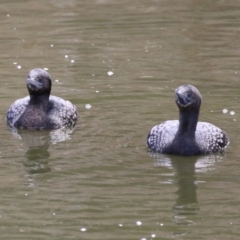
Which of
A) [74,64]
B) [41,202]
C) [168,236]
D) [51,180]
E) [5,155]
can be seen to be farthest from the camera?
[74,64]

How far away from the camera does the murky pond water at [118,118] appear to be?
9.73 metres

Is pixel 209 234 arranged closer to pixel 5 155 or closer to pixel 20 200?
pixel 20 200

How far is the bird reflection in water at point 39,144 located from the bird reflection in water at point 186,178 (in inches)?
52.6

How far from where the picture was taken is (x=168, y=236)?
30.2 feet

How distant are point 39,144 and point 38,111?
0.92 m

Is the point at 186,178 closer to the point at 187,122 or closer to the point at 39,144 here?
the point at 187,122

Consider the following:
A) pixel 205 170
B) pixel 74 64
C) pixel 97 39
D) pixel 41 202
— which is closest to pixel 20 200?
pixel 41 202

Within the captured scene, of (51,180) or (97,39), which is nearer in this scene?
(51,180)

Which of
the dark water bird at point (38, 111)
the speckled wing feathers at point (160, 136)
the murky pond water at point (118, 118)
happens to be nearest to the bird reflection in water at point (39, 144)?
the murky pond water at point (118, 118)

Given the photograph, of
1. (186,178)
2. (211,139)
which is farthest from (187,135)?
(186,178)

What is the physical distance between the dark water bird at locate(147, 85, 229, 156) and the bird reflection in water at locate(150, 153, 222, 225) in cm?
12

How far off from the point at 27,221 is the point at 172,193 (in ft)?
5.72

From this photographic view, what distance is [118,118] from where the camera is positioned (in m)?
13.6

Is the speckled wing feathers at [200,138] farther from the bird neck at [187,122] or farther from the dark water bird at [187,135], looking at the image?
the bird neck at [187,122]
